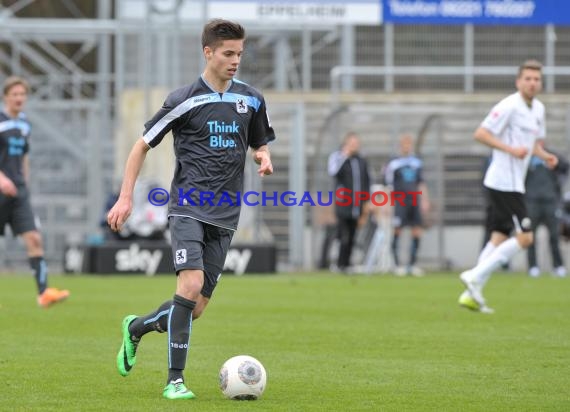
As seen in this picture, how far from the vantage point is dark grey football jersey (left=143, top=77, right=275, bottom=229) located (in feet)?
25.1

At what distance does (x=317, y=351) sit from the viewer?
32.5ft


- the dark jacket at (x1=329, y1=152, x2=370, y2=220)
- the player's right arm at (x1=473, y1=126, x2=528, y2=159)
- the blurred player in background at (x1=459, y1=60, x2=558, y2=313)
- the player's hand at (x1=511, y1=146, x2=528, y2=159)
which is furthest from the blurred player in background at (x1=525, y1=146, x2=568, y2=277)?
the player's hand at (x1=511, y1=146, x2=528, y2=159)

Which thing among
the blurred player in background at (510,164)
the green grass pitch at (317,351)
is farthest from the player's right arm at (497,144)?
the green grass pitch at (317,351)

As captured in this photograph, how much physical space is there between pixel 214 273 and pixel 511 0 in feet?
60.9

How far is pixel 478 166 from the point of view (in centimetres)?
2509

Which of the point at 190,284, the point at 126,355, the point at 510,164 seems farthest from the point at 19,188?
the point at 190,284

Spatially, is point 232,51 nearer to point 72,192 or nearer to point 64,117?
point 72,192

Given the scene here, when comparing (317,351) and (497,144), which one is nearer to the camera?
(317,351)

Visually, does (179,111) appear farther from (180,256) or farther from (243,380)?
(243,380)

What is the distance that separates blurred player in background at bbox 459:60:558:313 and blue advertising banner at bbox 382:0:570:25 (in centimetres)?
1196

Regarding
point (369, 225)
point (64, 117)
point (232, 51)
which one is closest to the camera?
point (232, 51)

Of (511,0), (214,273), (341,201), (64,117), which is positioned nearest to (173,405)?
(214,273)

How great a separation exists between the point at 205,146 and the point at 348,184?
49.0 ft

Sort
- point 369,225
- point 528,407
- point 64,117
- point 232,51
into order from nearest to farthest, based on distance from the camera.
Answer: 1. point 528,407
2. point 232,51
3. point 369,225
4. point 64,117
